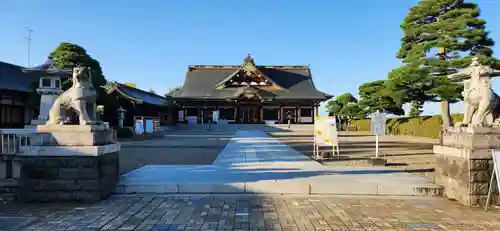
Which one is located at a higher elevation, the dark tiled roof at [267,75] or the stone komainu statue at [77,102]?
the dark tiled roof at [267,75]

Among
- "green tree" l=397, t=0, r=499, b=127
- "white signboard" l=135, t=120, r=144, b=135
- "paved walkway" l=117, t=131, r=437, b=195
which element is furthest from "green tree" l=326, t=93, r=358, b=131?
"paved walkway" l=117, t=131, r=437, b=195

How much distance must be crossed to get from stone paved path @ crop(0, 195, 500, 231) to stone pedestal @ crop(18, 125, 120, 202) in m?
0.30

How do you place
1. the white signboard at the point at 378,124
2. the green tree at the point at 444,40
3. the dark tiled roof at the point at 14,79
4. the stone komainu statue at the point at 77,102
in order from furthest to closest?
the dark tiled roof at the point at 14,79 → the green tree at the point at 444,40 → the white signboard at the point at 378,124 → the stone komainu statue at the point at 77,102

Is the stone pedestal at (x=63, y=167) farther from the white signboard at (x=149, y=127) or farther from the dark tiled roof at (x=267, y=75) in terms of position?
the dark tiled roof at (x=267, y=75)

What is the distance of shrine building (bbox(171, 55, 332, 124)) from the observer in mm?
43156

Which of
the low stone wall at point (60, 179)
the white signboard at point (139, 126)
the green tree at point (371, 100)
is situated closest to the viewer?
the low stone wall at point (60, 179)

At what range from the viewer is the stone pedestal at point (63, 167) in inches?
240

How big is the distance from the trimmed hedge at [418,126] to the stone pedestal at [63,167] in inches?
913

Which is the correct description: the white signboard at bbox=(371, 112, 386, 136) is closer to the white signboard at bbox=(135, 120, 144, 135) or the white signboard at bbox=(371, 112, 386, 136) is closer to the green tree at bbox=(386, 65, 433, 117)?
the green tree at bbox=(386, 65, 433, 117)

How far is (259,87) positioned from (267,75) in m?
3.88

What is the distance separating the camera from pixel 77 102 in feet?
20.9

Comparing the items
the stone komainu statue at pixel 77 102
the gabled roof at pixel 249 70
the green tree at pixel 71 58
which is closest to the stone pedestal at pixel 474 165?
the stone komainu statue at pixel 77 102

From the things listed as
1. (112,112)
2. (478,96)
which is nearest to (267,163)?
(478,96)

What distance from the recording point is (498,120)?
20.4 feet
